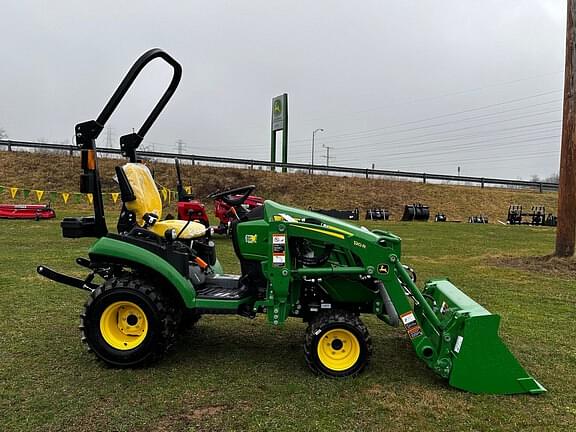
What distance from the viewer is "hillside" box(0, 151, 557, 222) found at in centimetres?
2552

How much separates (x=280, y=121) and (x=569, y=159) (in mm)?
24344

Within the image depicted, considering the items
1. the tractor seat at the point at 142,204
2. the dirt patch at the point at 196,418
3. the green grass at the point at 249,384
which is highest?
the tractor seat at the point at 142,204

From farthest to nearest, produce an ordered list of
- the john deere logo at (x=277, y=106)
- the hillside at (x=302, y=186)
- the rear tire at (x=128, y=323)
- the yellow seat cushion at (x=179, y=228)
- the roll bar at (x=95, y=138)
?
the john deere logo at (x=277, y=106)
the hillside at (x=302, y=186)
the yellow seat cushion at (x=179, y=228)
the roll bar at (x=95, y=138)
the rear tire at (x=128, y=323)

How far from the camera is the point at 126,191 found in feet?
13.6

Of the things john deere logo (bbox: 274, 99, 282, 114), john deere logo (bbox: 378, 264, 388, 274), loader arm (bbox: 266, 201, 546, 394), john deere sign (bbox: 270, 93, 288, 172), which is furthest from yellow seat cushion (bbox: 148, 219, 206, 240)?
john deere logo (bbox: 274, 99, 282, 114)

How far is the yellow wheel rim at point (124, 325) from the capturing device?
12.9 ft

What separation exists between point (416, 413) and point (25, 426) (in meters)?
2.40

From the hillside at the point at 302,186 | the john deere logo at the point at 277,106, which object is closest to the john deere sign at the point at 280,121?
the john deere logo at the point at 277,106

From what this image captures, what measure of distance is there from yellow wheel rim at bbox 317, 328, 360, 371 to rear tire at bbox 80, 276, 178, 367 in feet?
3.91

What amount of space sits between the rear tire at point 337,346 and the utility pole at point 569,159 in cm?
746

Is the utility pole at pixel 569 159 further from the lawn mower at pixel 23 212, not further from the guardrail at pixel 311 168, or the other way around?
the guardrail at pixel 311 168

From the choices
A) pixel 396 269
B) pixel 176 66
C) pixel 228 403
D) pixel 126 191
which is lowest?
pixel 228 403

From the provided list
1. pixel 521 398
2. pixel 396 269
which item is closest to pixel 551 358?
pixel 521 398

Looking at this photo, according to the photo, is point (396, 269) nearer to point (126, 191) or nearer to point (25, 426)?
point (126, 191)
